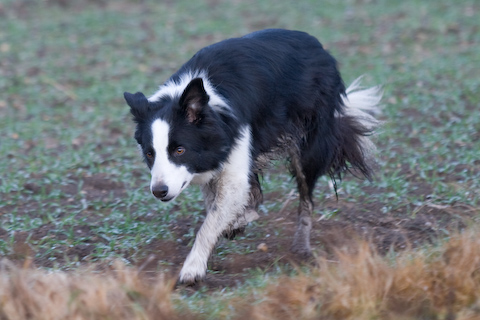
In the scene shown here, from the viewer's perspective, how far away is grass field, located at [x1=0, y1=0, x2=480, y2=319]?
365 centimetres

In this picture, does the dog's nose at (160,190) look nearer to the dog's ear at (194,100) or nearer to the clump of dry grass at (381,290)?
the dog's ear at (194,100)

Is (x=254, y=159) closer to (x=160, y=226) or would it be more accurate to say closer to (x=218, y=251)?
(x=218, y=251)

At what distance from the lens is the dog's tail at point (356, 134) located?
5.38 meters

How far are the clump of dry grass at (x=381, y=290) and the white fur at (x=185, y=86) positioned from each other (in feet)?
4.57

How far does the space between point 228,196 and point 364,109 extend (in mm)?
1805

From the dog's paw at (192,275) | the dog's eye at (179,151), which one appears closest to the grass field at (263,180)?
the dog's paw at (192,275)

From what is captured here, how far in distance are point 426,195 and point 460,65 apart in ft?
13.7

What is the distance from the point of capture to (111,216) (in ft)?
19.0

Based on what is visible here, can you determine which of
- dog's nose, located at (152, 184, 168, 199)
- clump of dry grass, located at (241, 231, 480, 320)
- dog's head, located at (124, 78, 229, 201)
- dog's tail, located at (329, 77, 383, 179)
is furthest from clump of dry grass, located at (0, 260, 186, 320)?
dog's tail, located at (329, 77, 383, 179)

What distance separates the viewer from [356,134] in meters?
5.46

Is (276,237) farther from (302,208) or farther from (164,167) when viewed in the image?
(164,167)

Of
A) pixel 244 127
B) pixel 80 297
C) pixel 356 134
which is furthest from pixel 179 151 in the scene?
pixel 356 134

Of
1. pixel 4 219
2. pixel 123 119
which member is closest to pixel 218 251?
pixel 4 219

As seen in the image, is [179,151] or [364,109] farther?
[364,109]
